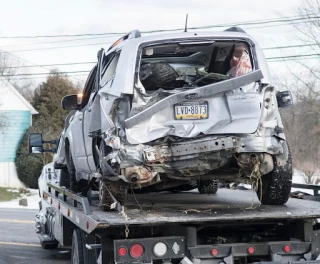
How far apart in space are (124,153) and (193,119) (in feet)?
2.49

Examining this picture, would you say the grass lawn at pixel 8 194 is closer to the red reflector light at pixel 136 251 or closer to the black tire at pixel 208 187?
the black tire at pixel 208 187

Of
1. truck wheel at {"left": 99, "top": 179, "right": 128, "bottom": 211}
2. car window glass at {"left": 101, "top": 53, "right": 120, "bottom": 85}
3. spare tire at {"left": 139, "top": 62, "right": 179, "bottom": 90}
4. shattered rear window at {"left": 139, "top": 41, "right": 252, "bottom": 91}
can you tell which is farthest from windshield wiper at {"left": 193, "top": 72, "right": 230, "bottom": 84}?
truck wheel at {"left": 99, "top": 179, "right": 128, "bottom": 211}

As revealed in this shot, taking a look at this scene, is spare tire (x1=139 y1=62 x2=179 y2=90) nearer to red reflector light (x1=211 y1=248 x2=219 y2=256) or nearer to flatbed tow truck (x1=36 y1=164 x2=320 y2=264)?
flatbed tow truck (x1=36 y1=164 x2=320 y2=264)

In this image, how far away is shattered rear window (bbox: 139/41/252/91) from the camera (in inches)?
264

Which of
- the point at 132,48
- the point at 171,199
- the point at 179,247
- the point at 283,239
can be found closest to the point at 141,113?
the point at 132,48

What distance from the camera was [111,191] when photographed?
656 cm

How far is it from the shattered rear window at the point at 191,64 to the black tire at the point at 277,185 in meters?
1.14

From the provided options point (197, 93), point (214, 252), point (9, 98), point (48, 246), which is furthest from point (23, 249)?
point (9, 98)

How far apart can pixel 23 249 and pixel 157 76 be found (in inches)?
236

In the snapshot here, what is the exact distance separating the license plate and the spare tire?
2.09 ft

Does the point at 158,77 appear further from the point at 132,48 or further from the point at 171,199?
the point at 171,199

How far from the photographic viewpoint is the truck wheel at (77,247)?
7.04 meters

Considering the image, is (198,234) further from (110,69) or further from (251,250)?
(110,69)

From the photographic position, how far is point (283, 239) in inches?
262
